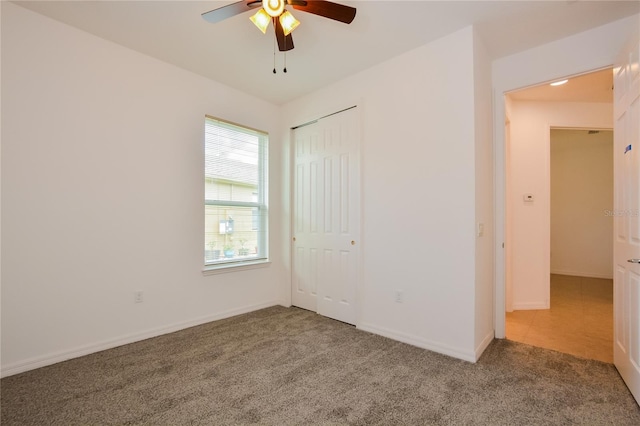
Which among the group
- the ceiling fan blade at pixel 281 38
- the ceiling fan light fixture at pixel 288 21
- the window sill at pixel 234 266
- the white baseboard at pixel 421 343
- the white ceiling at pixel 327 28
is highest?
the white ceiling at pixel 327 28

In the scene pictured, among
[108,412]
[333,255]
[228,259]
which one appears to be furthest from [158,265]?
[333,255]

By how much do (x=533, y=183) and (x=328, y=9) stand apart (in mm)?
3568

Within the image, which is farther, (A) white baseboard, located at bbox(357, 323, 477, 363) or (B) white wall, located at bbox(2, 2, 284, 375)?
(A) white baseboard, located at bbox(357, 323, 477, 363)

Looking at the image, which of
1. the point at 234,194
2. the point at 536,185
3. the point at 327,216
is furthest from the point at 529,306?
the point at 234,194

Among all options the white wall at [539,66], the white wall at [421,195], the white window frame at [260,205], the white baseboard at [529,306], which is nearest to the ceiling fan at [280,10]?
the white wall at [421,195]

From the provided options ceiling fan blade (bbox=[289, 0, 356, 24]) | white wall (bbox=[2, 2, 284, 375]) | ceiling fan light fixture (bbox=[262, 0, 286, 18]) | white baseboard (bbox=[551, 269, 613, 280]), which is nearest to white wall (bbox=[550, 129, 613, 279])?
white baseboard (bbox=[551, 269, 613, 280])

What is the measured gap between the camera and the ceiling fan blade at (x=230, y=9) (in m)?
1.96

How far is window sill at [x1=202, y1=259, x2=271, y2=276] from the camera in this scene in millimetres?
3433

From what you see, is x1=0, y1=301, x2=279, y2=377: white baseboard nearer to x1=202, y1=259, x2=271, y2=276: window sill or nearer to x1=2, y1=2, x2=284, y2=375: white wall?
x1=2, y1=2, x2=284, y2=375: white wall

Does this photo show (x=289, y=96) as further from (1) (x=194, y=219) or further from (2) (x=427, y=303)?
(2) (x=427, y=303)

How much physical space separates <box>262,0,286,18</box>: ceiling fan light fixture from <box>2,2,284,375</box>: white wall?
5.47 ft

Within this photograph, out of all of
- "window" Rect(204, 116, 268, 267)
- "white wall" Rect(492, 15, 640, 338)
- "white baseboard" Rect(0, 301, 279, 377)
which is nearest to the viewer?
"white baseboard" Rect(0, 301, 279, 377)

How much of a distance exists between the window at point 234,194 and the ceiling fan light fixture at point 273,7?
1.77 m

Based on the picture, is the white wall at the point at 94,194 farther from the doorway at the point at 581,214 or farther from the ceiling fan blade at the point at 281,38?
the doorway at the point at 581,214
